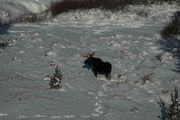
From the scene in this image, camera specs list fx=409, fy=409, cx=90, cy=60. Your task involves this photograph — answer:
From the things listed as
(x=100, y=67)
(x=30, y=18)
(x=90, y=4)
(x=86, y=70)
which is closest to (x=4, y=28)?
(x=30, y=18)

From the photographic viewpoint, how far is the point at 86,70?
455 inches

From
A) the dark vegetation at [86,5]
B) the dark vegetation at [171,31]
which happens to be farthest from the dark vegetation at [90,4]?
the dark vegetation at [171,31]

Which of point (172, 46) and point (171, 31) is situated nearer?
point (172, 46)

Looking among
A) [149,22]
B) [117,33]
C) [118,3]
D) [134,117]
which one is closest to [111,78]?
[134,117]

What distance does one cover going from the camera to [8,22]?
16672mm

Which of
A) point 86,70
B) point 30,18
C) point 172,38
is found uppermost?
point 30,18

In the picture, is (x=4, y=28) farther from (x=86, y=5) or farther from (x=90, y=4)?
(x=90, y=4)

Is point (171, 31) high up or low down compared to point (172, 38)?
up

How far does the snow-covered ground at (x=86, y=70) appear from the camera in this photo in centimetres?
866

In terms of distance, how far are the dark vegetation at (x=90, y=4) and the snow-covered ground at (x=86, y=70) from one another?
84 cm

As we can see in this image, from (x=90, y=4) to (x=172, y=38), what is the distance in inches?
235

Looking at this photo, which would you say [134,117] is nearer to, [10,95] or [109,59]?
[10,95]

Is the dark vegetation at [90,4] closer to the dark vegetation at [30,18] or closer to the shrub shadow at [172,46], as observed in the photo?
the dark vegetation at [30,18]

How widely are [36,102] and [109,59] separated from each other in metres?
4.31
